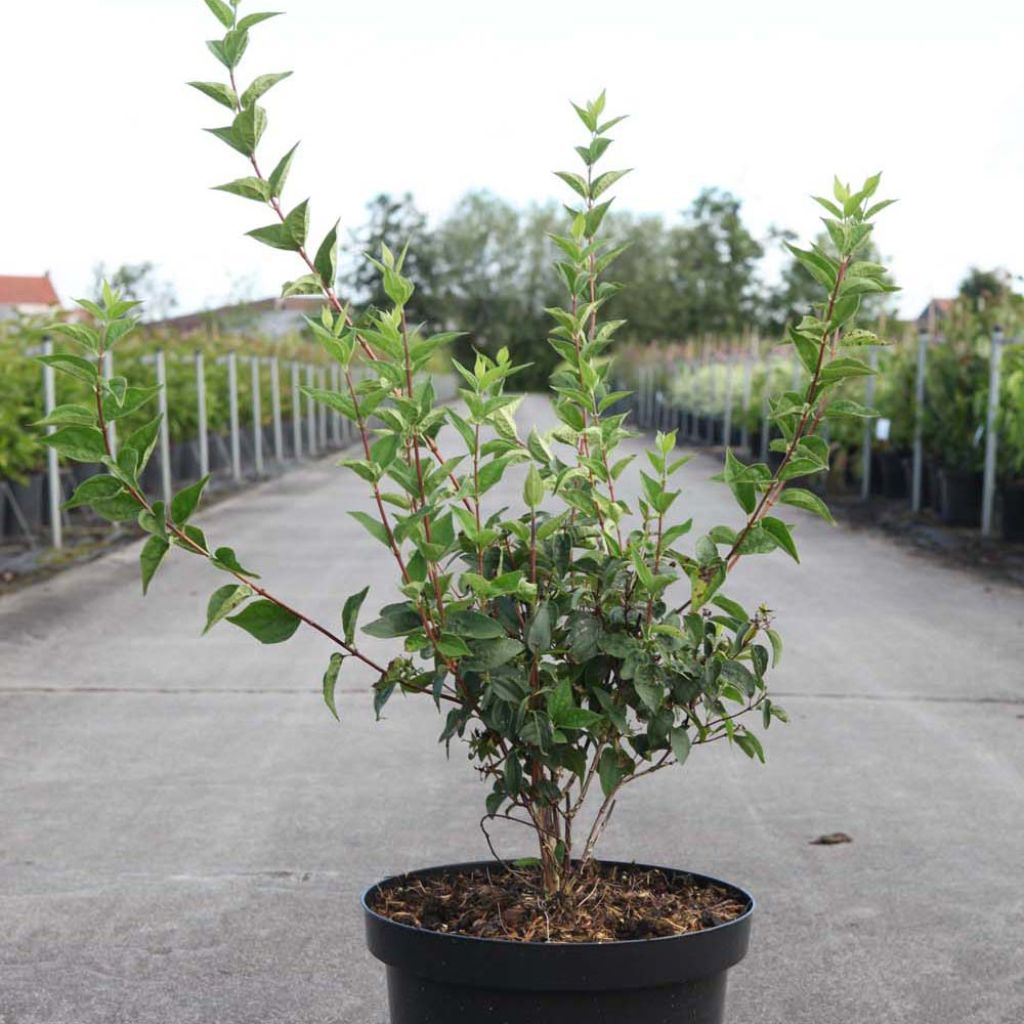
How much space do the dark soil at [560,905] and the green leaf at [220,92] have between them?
4.09ft

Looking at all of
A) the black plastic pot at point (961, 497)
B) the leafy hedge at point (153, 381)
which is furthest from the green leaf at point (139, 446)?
the black plastic pot at point (961, 497)

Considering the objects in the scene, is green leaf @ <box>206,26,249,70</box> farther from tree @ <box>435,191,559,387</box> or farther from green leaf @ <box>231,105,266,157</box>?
tree @ <box>435,191,559,387</box>

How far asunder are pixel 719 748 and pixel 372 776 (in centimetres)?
135

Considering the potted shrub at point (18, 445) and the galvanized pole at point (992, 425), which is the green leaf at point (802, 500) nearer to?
the potted shrub at point (18, 445)

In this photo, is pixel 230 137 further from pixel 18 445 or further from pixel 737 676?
pixel 18 445

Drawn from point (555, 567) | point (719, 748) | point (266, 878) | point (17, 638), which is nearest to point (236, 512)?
point (17, 638)

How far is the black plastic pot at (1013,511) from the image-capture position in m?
12.1

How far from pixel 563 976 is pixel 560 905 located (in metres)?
0.29

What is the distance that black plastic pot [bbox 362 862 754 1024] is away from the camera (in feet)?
7.43

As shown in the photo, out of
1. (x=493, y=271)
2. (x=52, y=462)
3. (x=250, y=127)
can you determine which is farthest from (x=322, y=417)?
(x=493, y=271)

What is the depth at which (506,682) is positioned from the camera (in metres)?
2.38

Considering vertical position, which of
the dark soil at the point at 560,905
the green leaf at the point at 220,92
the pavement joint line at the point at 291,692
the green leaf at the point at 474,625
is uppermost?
the green leaf at the point at 220,92

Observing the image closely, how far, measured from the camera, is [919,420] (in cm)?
1431

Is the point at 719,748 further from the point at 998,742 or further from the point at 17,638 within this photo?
the point at 17,638
